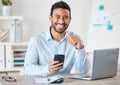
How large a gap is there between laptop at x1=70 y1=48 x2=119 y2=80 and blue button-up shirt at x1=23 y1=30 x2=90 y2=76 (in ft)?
0.83

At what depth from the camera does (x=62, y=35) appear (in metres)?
2.17

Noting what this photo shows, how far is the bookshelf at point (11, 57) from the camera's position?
3.04m

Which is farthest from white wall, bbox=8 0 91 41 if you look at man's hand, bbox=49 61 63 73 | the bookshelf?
man's hand, bbox=49 61 63 73

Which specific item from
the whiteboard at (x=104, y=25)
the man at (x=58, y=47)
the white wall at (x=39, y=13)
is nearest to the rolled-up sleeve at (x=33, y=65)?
the man at (x=58, y=47)

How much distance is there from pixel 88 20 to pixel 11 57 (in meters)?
1.26

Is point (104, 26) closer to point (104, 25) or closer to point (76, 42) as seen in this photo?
point (104, 25)

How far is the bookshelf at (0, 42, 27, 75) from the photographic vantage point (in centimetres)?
304

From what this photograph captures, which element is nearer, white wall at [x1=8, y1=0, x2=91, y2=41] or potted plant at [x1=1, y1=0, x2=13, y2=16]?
potted plant at [x1=1, y1=0, x2=13, y2=16]

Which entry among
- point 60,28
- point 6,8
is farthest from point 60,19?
point 6,8

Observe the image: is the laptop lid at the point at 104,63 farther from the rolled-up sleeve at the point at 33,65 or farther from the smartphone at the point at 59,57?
the rolled-up sleeve at the point at 33,65

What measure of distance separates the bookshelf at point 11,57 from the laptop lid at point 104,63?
1.51 m

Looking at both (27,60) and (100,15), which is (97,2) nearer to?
(100,15)

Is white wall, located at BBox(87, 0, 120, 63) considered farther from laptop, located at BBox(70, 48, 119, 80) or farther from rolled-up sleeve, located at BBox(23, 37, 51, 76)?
laptop, located at BBox(70, 48, 119, 80)

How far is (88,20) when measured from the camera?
3.55 m
